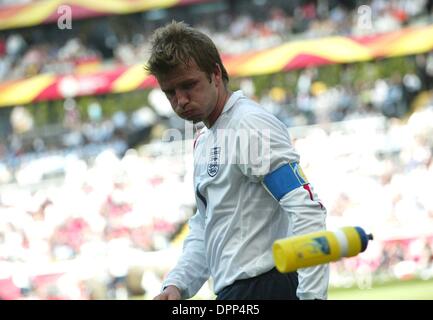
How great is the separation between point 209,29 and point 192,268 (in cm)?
1519

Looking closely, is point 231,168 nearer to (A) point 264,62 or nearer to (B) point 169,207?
(B) point 169,207

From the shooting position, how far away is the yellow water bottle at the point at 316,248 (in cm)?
209

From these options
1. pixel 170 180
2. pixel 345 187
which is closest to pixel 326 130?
pixel 345 187

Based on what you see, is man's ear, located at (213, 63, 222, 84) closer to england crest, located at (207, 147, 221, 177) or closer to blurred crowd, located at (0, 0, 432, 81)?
england crest, located at (207, 147, 221, 177)

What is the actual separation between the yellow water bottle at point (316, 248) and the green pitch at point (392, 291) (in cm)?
1066

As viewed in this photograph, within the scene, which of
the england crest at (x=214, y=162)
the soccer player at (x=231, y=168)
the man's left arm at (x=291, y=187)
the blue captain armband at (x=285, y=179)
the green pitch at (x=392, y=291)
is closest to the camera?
the man's left arm at (x=291, y=187)

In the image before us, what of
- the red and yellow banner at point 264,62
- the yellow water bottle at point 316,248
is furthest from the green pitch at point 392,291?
the yellow water bottle at point 316,248

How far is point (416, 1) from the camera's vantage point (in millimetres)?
16172

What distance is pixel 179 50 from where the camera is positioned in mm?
2818

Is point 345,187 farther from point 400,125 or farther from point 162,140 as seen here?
point 162,140

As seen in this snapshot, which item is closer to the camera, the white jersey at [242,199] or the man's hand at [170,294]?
the white jersey at [242,199]
